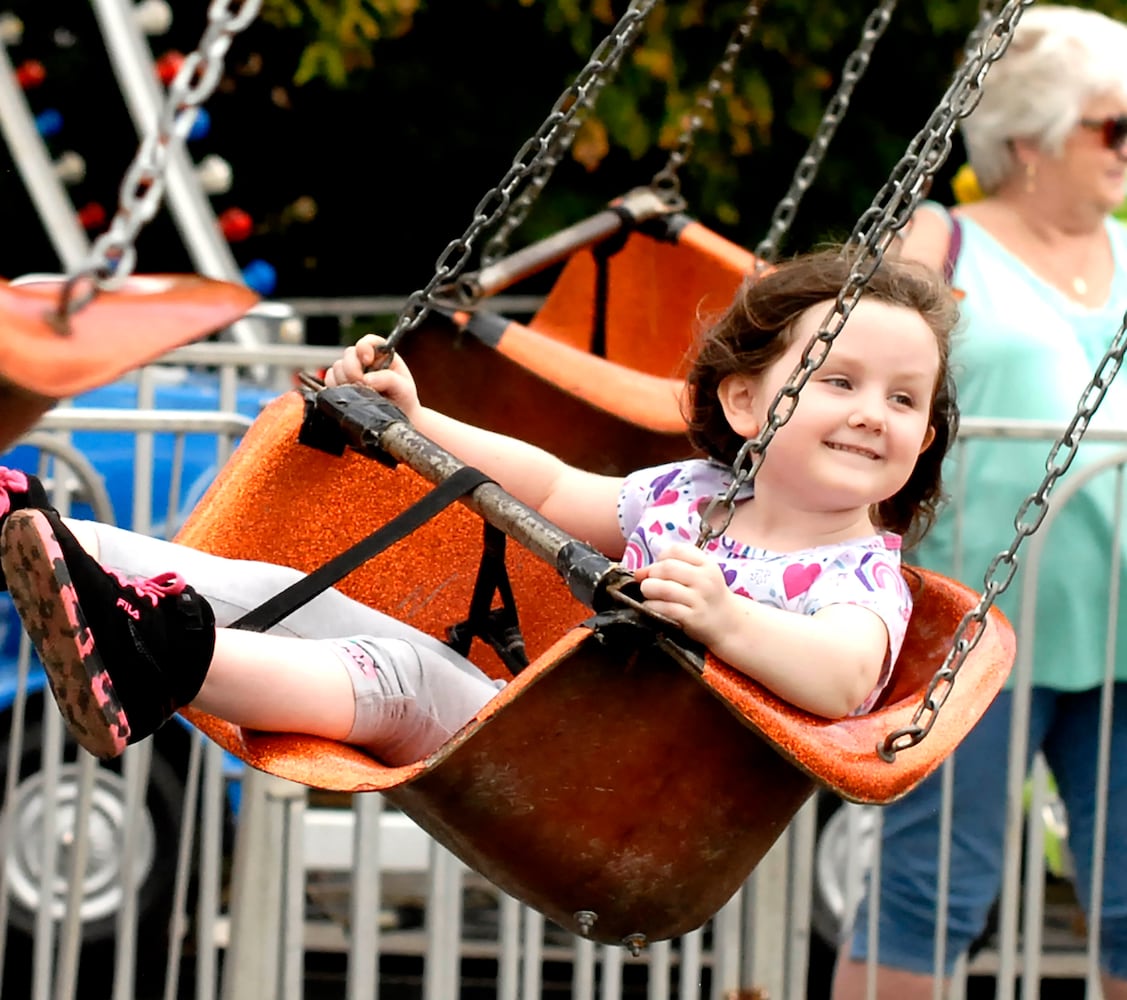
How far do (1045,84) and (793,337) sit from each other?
1246 millimetres

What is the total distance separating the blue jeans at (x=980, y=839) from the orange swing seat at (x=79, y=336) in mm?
1900

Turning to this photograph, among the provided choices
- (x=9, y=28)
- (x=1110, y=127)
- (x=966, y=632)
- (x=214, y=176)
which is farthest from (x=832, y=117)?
(x=9, y=28)

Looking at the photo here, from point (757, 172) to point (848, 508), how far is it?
4.28 meters

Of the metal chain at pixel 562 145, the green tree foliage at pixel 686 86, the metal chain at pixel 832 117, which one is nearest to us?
the metal chain at pixel 562 145

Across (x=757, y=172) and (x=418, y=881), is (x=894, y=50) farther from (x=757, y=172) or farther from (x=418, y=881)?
(x=418, y=881)

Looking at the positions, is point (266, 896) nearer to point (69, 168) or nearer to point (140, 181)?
point (140, 181)

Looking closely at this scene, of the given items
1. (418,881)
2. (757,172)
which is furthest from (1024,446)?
(757,172)

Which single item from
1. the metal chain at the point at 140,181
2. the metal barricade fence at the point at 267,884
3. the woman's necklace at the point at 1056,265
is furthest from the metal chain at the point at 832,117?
the metal chain at the point at 140,181

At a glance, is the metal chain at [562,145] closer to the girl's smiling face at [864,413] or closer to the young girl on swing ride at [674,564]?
the young girl on swing ride at [674,564]

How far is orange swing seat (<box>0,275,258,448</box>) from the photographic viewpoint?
158 centimetres

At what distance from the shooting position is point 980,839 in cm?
330

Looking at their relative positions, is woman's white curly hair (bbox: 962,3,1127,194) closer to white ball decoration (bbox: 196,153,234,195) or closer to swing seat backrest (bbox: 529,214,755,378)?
swing seat backrest (bbox: 529,214,755,378)

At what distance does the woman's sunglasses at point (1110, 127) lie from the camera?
344 centimetres

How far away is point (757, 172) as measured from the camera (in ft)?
21.4
